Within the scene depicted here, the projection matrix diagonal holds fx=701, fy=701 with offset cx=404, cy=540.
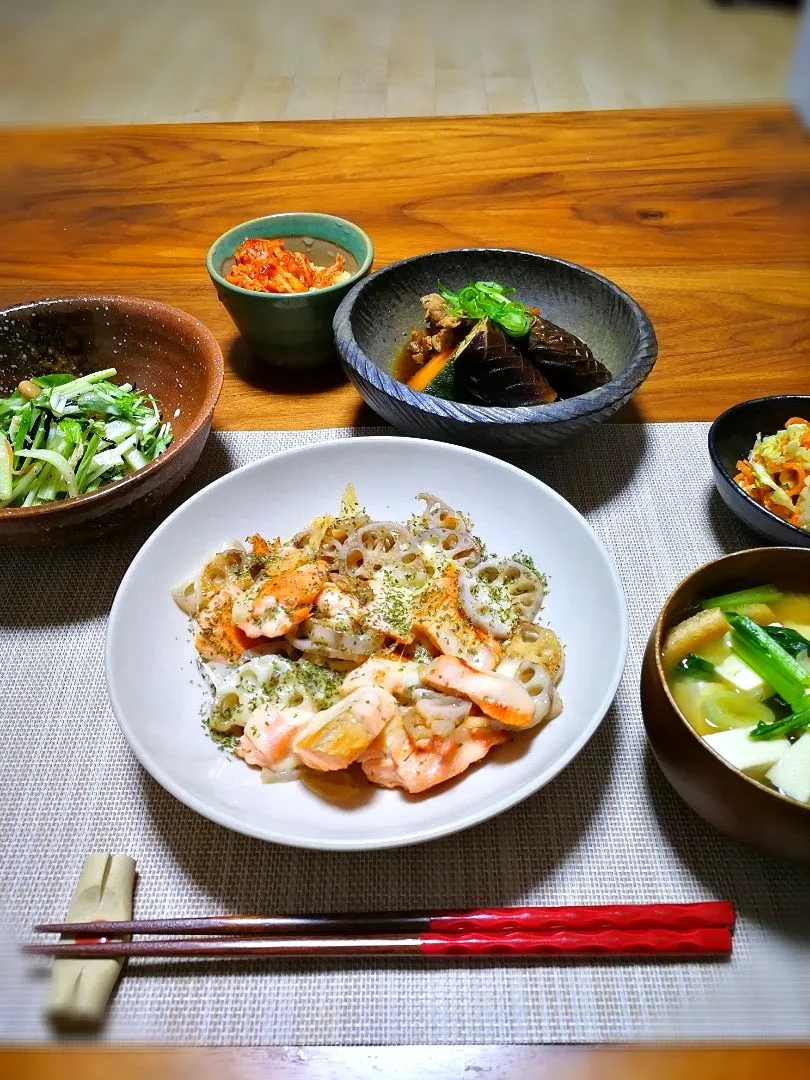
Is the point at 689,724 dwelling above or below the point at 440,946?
above

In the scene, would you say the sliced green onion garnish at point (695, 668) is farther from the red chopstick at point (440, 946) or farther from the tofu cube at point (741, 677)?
the red chopstick at point (440, 946)

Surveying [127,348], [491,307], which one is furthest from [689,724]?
[127,348]

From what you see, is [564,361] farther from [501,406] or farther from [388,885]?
[388,885]

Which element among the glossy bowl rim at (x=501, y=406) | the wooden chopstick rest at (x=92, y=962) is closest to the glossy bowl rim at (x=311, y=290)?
the glossy bowl rim at (x=501, y=406)

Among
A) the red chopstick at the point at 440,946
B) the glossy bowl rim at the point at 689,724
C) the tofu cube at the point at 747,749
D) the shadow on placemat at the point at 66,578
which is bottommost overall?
the shadow on placemat at the point at 66,578

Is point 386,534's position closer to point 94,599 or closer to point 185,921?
point 94,599

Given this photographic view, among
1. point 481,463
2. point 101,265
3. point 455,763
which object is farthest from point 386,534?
point 101,265

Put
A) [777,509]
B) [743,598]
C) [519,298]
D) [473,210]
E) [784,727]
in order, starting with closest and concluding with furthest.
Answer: [784,727], [743,598], [777,509], [519,298], [473,210]
